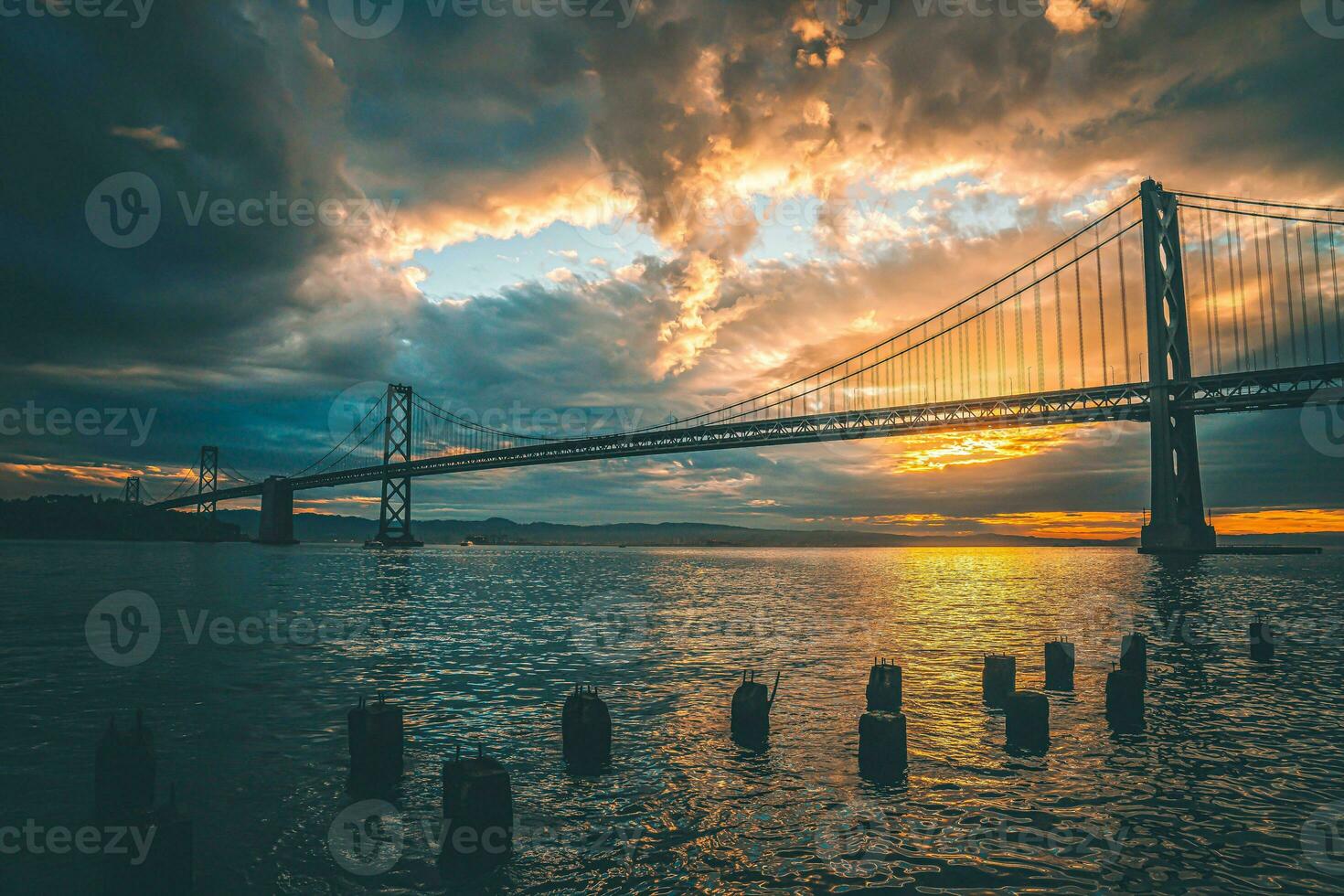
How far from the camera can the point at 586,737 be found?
10547 millimetres

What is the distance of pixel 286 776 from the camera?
10281 mm

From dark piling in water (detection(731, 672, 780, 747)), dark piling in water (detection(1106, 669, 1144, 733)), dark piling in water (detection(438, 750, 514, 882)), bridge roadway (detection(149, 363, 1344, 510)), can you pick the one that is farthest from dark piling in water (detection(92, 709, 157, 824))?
bridge roadway (detection(149, 363, 1344, 510))

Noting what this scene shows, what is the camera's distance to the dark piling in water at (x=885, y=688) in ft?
43.9

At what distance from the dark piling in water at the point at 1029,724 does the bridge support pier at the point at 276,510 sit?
12366 centimetres

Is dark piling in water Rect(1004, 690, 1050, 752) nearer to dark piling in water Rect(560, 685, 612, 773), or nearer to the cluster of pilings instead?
dark piling in water Rect(560, 685, 612, 773)

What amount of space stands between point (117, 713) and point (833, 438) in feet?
242

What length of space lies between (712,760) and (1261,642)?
54.2 feet

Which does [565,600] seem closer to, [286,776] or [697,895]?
[286,776]
